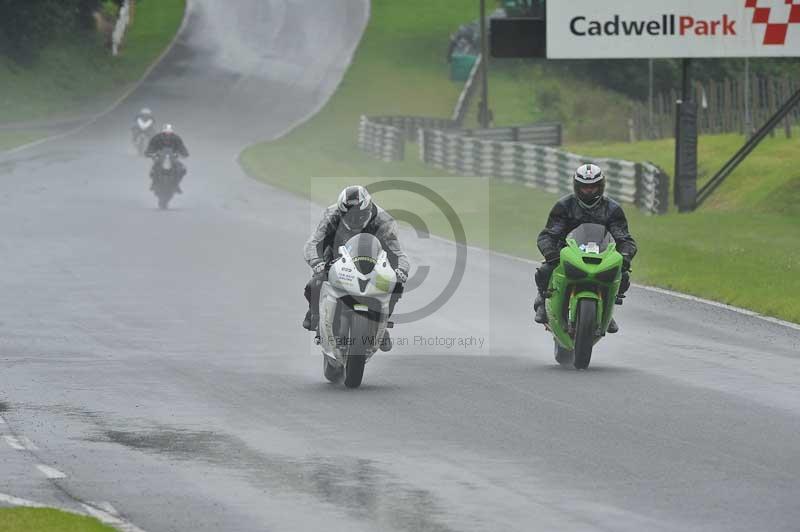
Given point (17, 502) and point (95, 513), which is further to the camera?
point (17, 502)

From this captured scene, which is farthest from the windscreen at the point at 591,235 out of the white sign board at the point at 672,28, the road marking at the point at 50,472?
the white sign board at the point at 672,28

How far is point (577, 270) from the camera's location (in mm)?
14898

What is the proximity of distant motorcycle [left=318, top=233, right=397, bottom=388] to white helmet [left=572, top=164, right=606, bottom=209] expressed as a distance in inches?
92.0

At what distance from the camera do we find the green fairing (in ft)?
48.9

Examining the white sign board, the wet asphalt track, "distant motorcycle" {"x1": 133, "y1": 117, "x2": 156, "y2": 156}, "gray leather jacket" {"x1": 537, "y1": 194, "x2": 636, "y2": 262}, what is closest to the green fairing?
"gray leather jacket" {"x1": 537, "y1": 194, "x2": 636, "y2": 262}

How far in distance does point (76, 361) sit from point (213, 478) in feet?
19.7

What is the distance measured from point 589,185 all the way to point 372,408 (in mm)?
3338

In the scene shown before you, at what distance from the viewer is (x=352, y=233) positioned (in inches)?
557

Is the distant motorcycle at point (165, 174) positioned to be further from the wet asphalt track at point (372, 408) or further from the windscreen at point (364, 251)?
the windscreen at point (364, 251)

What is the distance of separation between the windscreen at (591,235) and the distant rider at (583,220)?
0.18 m

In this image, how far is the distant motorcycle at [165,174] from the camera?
119 ft

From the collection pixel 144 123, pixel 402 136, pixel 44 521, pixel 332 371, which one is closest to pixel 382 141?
pixel 402 136

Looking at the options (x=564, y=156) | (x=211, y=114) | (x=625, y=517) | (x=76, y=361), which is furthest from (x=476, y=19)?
(x=625, y=517)

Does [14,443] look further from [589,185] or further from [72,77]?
[72,77]
